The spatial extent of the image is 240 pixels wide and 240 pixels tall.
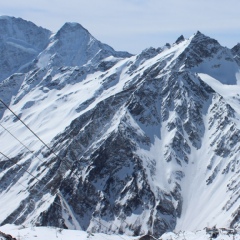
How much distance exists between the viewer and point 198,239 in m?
65.3

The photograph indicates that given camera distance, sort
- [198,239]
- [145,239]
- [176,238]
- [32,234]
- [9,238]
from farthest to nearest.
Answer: [176,238] → [198,239] → [145,239] → [32,234] → [9,238]

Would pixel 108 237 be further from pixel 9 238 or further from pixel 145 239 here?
pixel 9 238

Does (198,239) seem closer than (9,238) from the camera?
No

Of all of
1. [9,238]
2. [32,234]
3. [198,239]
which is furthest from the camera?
[198,239]

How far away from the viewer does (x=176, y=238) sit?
72.7 metres

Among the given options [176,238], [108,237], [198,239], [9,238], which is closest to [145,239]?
[108,237]

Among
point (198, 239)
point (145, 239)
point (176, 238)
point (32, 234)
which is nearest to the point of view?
point (32, 234)

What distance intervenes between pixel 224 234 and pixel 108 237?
50.0 feet

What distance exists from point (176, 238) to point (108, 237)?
15.7 m

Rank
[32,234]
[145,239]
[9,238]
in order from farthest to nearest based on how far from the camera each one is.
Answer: [145,239]
[32,234]
[9,238]

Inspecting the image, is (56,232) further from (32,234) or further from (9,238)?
(9,238)

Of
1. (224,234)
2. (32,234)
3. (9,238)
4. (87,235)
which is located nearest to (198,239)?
(224,234)

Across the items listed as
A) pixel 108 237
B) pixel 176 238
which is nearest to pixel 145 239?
pixel 108 237

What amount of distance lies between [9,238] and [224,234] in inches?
1307
